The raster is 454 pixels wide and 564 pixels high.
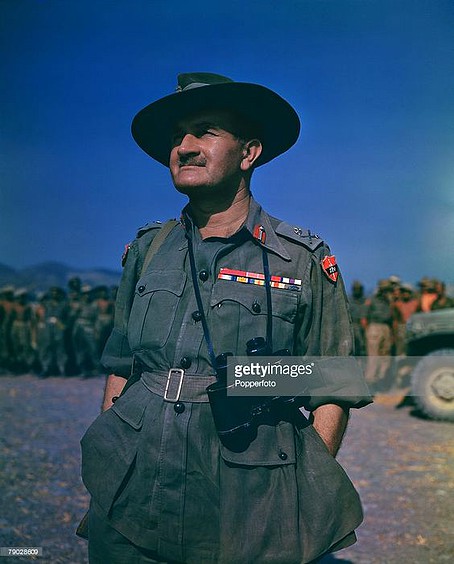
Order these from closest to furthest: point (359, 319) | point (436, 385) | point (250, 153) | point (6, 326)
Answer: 1. point (250, 153)
2. point (436, 385)
3. point (359, 319)
4. point (6, 326)

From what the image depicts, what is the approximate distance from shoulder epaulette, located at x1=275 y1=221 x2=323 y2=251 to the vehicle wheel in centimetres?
771

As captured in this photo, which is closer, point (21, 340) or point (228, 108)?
point (228, 108)

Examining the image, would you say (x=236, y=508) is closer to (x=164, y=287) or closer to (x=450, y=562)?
(x=164, y=287)

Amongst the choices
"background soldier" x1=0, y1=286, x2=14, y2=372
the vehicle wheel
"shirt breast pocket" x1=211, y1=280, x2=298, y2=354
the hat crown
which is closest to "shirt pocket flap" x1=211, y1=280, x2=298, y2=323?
"shirt breast pocket" x1=211, y1=280, x2=298, y2=354

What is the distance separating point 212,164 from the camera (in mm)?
2156

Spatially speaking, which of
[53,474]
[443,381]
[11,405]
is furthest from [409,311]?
[53,474]

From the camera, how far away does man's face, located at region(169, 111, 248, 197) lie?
7.07 feet

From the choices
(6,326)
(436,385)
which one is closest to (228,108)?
(436,385)

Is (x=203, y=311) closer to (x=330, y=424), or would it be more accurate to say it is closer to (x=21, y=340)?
(x=330, y=424)

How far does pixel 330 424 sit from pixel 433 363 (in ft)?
26.0

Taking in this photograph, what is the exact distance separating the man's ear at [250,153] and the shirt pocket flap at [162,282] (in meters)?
0.45

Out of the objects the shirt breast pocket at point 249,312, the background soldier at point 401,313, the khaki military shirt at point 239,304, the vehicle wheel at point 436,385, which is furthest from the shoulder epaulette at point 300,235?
the background soldier at point 401,313

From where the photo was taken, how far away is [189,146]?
214 cm

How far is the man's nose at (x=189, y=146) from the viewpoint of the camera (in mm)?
2141
